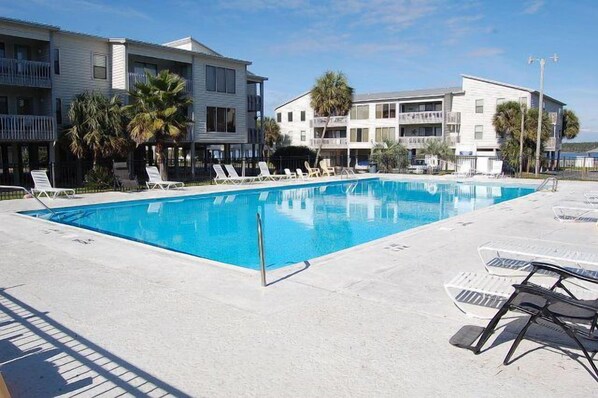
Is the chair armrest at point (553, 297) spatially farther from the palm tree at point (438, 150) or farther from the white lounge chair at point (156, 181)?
the palm tree at point (438, 150)

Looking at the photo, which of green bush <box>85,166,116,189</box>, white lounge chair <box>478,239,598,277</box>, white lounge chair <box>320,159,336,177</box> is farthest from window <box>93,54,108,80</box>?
white lounge chair <box>478,239,598,277</box>

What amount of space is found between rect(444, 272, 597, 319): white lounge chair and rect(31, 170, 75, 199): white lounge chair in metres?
16.2

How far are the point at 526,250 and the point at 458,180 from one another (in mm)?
25037

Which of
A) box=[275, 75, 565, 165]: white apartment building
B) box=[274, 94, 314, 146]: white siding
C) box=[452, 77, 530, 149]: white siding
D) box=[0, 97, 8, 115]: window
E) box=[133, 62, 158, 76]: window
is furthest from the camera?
box=[274, 94, 314, 146]: white siding

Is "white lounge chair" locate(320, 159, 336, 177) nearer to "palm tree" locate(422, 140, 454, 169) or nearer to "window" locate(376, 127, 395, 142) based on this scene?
"palm tree" locate(422, 140, 454, 169)

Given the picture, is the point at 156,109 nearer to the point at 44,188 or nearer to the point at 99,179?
the point at 99,179

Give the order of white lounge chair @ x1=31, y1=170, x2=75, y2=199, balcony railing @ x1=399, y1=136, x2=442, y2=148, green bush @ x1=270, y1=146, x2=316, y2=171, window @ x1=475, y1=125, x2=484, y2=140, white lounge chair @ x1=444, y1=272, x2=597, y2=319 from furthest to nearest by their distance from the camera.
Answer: balcony railing @ x1=399, y1=136, x2=442, y2=148 → window @ x1=475, y1=125, x2=484, y2=140 → green bush @ x1=270, y1=146, x2=316, y2=171 → white lounge chair @ x1=31, y1=170, x2=75, y2=199 → white lounge chair @ x1=444, y1=272, x2=597, y2=319

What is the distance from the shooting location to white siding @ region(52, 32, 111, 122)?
23.0 metres

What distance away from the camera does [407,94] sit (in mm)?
47188

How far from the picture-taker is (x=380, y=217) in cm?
1636

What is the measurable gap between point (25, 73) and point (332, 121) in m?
33.8

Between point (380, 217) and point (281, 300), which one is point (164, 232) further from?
point (281, 300)

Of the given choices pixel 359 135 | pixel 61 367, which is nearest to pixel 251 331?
pixel 61 367

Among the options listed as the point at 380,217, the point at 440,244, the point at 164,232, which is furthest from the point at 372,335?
the point at 380,217
